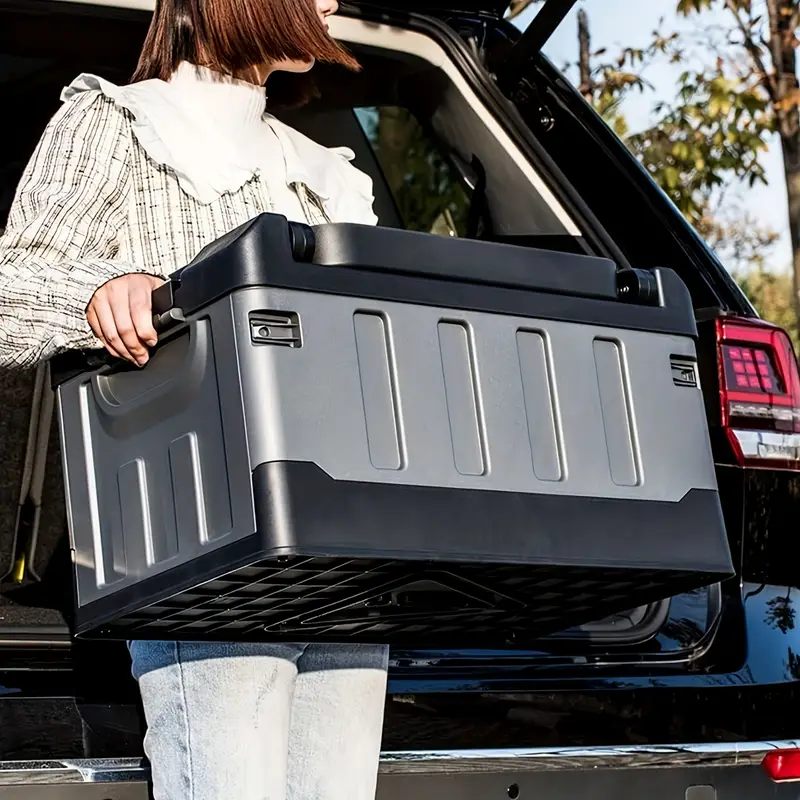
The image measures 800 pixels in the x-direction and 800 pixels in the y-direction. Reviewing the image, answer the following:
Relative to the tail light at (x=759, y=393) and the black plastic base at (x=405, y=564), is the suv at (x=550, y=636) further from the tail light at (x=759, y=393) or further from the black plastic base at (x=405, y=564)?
the black plastic base at (x=405, y=564)

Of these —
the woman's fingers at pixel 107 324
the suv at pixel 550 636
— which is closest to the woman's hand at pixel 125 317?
the woman's fingers at pixel 107 324

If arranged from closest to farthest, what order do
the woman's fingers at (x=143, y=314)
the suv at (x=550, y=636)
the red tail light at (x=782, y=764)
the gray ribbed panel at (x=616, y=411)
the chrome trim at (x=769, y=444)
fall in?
the woman's fingers at (x=143, y=314)
the gray ribbed panel at (x=616, y=411)
the suv at (x=550, y=636)
the red tail light at (x=782, y=764)
the chrome trim at (x=769, y=444)

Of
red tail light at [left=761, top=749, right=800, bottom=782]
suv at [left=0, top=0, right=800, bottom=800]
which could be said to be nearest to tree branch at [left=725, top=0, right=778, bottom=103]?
suv at [left=0, top=0, right=800, bottom=800]

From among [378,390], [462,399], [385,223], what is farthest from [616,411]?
[385,223]

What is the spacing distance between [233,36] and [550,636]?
97cm

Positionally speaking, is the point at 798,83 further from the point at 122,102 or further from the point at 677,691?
the point at 122,102

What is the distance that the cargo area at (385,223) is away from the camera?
168cm

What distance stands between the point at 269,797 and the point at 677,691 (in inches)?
30.2

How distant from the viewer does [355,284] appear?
5.26 feet

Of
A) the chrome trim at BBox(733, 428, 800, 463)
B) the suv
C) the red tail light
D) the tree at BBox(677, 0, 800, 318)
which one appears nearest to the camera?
the suv

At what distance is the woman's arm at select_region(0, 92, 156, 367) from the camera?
1679 millimetres

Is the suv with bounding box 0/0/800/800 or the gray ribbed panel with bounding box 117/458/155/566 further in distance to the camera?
the suv with bounding box 0/0/800/800

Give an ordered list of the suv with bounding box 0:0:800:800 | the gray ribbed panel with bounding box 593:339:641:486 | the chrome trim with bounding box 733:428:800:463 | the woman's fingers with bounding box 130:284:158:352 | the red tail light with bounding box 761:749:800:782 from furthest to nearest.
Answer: the chrome trim with bounding box 733:428:800:463, the red tail light with bounding box 761:749:800:782, the suv with bounding box 0:0:800:800, the gray ribbed panel with bounding box 593:339:641:486, the woman's fingers with bounding box 130:284:158:352

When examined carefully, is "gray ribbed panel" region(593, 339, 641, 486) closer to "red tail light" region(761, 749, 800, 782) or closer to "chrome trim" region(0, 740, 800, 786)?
"chrome trim" region(0, 740, 800, 786)
